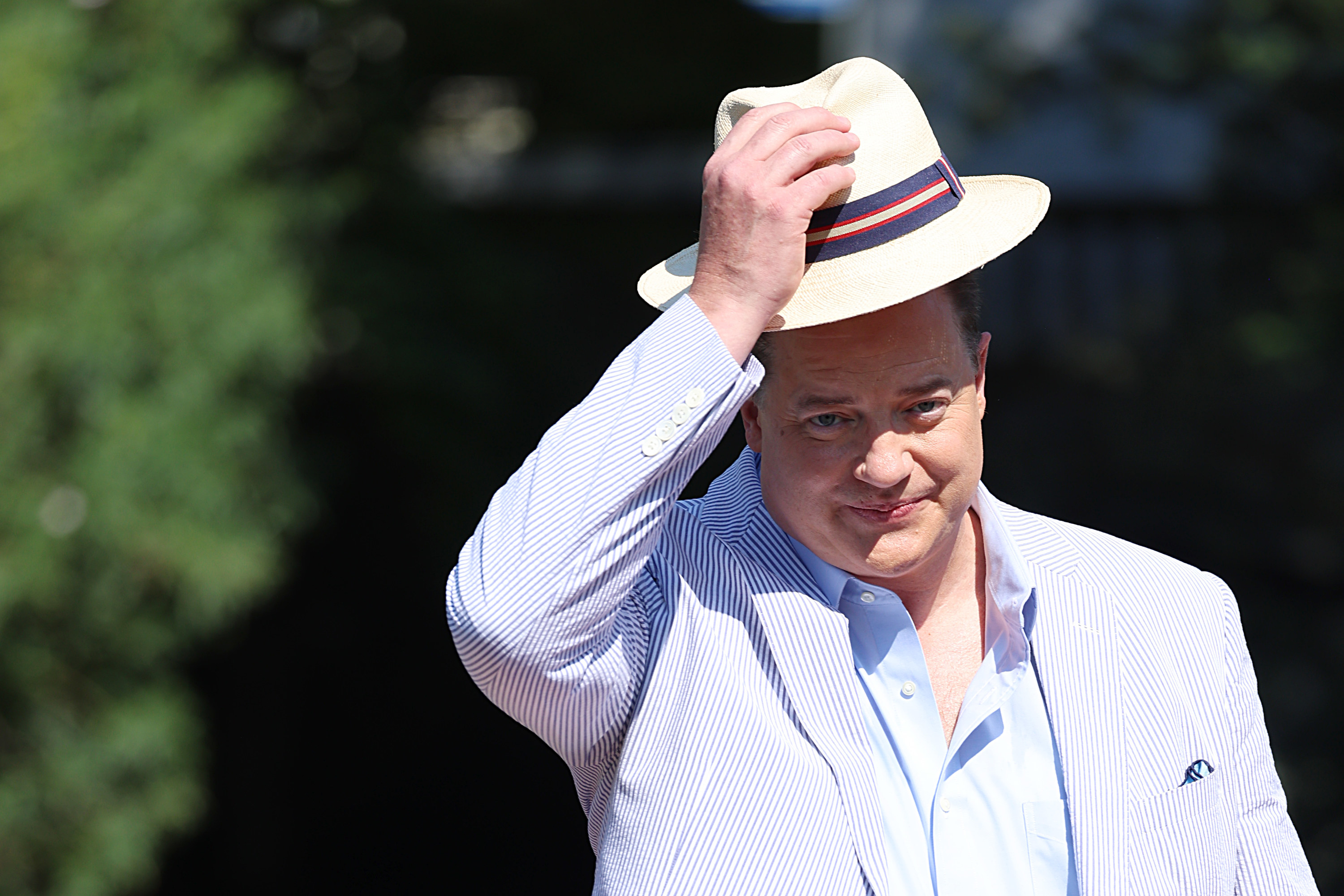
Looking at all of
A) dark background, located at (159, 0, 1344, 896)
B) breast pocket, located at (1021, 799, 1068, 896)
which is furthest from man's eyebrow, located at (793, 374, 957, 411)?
dark background, located at (159, 0, 1344, 896)

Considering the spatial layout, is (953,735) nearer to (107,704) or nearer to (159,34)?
(107,704)

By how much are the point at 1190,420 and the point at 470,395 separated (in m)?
2.42

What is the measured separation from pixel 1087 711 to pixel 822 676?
0.29 m

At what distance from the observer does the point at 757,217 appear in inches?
49.5

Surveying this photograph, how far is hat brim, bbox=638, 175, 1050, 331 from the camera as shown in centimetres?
134

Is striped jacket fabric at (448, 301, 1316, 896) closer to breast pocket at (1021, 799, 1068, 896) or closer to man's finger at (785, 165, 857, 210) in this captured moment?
breast pocket at (1021, 799, 1068, 896)

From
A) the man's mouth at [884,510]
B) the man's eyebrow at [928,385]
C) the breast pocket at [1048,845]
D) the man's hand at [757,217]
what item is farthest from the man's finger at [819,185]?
the breast pocket at [1048,845]

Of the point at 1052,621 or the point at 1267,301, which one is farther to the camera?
the point at 1267,301

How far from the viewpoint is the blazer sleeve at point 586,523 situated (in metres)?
1.21

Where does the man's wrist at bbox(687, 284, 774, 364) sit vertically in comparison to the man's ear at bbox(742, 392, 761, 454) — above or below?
above

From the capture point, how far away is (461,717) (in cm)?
522

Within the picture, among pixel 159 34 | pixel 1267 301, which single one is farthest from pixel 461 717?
pixel 1267 301

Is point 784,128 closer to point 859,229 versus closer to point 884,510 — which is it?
point 859,229

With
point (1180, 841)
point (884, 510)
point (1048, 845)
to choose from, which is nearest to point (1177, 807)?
point (1180, 841)
